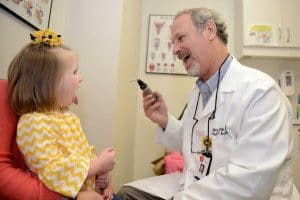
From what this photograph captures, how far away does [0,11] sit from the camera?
0.98m

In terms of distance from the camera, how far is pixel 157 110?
1461 millimetres

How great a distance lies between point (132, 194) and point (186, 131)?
16.1 inches

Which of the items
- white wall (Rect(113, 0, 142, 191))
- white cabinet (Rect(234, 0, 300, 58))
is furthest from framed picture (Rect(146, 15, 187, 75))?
white cabinet (Rect(234, 0, 300, 58))

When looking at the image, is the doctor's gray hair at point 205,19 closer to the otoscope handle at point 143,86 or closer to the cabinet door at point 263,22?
the otoscope handle at point 143,86

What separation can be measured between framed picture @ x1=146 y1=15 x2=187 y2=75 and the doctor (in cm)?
105

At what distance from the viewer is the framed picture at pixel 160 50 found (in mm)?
2465

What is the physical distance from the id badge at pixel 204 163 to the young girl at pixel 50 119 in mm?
385

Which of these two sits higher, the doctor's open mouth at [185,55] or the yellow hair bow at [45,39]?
the doctor's open mouth at [185,55]

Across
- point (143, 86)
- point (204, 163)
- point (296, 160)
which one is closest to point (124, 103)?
point (143, 86)

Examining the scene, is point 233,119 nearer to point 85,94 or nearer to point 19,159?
point 19,159

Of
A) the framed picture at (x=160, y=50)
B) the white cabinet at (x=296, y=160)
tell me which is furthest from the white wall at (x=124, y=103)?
the white cabinet at (x=296, y=160)

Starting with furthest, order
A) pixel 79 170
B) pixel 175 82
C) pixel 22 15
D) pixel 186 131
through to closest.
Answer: pixel 175 82
pixel 186 131
pixel 22 15
pixel 79 170

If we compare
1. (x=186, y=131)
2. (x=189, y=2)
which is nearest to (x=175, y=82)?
(x=189, y=2)

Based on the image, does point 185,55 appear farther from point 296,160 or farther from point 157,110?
point 296,160
